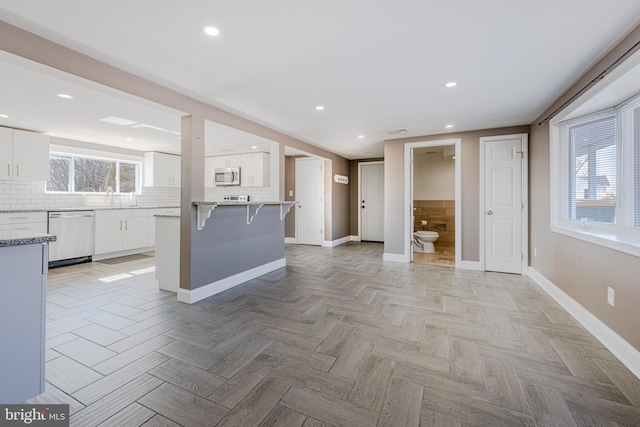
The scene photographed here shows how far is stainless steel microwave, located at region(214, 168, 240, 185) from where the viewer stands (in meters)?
6.31

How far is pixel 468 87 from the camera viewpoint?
110 inches

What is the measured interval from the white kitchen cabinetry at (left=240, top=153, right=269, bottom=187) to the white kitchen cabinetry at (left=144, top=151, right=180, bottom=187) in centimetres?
175

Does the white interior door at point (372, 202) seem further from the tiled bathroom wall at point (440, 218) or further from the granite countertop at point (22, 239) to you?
the granite countertop at point (22, 239)

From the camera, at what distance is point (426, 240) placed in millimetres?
5879

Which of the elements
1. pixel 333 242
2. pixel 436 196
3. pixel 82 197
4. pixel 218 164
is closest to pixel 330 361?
pixel 333 242

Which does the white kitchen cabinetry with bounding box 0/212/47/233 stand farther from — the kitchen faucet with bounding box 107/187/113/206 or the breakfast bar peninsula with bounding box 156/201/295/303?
the breakfast bar peninsula with bounding box 156/201/295/303

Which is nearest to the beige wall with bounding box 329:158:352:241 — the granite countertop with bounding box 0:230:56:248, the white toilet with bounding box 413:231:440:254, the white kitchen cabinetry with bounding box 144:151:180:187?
the white toilet with bounding box 413:231:440:254

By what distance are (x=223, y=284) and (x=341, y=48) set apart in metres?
2.87

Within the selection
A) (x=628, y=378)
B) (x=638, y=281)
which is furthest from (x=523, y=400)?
(x=638, y=281)

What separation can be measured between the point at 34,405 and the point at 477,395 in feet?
7.96

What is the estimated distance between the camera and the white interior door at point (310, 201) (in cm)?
675

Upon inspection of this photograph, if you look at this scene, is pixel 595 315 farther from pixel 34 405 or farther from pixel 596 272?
pixel 34 405

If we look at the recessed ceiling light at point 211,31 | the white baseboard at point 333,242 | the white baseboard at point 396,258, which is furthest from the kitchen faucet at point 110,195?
the white baseboard at point 396,258

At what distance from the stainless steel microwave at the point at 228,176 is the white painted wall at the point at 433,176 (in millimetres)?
4312
